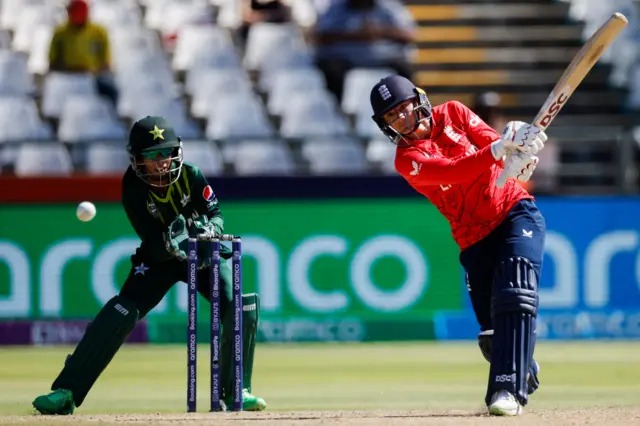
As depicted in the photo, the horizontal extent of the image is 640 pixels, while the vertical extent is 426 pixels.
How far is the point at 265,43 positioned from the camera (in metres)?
15.5

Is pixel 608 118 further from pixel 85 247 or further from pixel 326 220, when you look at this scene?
pixel 85 247

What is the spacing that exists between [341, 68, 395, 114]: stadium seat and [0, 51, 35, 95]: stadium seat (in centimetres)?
336

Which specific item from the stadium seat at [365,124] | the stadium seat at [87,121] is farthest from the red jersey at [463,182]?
the stadium seat at [87,121]

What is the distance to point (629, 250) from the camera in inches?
495

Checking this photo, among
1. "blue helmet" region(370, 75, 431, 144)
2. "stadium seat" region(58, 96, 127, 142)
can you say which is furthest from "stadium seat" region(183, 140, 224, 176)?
"blue helmet" region(370, 75, 431, 144)

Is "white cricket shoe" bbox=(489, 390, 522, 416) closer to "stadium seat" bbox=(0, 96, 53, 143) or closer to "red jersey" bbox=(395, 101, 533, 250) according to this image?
"red jersey" bbox=(395, 101, 533, 250)

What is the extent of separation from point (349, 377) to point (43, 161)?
4.43m

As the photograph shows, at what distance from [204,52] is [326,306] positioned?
4026mm

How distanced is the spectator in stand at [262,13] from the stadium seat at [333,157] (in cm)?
335

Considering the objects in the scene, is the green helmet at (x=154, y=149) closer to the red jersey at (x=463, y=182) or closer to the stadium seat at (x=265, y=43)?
the red jersey at (x=463, y=182)

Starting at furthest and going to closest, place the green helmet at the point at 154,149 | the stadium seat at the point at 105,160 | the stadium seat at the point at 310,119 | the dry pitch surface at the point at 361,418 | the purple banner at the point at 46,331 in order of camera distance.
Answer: the stadium seat at the point at 310,119 < the stadium seat at the point at 105,160 < the purple banner at the point at 46,331 < the green helmet at the point at 154,149 < the dry pitch surface at the point at 361,418

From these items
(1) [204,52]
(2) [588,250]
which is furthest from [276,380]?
(1) [204,52]

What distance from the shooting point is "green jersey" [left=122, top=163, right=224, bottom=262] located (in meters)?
7.40

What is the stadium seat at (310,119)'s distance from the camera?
14125 mm
